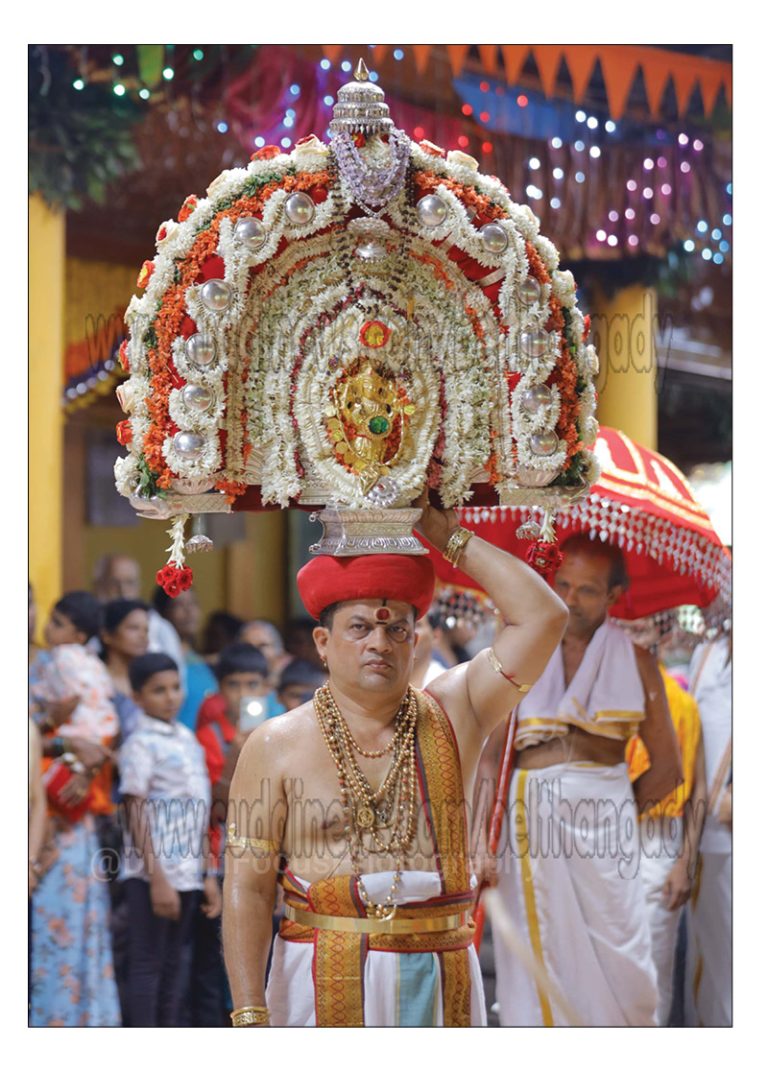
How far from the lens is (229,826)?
3.10 metres

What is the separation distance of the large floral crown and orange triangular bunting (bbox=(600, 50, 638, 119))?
278 cm

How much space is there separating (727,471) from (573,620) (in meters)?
2.02

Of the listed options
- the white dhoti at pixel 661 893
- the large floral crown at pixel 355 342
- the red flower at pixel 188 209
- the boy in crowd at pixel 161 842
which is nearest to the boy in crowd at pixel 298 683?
the boy in crowd at pixel 161 842

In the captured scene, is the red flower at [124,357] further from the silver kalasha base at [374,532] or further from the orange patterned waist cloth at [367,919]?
the orange patterned waist cloth at [367,919]

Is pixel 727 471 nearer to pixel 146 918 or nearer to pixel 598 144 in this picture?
pixel 598 144

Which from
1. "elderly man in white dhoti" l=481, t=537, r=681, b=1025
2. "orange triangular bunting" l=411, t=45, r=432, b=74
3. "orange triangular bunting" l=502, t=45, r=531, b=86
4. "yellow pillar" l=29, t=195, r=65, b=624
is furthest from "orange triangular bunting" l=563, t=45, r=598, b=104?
"yellow pillar" l=29, t=195, r=65, b=624

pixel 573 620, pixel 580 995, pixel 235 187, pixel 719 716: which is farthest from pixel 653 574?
pixel 235 187

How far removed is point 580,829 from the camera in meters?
4.78

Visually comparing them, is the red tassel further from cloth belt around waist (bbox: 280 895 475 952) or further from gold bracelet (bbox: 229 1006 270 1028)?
gold bracelet (bbox: 229 1006 270 1028)

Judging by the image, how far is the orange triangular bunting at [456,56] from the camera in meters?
5.64

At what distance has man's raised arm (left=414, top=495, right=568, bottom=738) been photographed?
3.09m

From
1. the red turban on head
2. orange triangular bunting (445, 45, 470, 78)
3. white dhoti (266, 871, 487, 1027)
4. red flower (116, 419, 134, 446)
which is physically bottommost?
white dhoti (266, 871, 487, 1027)

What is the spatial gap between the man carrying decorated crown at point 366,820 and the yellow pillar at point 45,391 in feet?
8.52

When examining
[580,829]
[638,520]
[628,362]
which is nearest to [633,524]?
[638,520]
